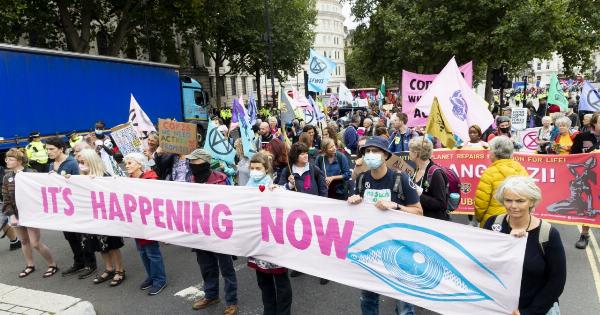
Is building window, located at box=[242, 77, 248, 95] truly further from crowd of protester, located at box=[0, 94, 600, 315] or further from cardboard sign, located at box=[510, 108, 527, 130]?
crowd of protester, located at box=[0, 94, 600, 315]

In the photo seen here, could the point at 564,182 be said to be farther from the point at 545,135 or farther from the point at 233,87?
the point at 233,87

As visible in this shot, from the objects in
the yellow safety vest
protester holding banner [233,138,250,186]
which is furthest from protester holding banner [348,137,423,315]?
the yellow safety vest

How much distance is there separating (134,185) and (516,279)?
3.77 meters

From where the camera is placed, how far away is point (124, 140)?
7.20 m

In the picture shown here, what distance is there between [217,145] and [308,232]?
2.62 metres

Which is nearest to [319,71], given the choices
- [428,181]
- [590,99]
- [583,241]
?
[590,99]

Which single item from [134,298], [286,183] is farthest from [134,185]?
[286,183]

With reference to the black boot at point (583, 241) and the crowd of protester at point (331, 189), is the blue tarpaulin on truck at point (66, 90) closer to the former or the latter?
the crowd of protester at point (331, 189)

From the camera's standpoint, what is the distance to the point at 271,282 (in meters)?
3.86

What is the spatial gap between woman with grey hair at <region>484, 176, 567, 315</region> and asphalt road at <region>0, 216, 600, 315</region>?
69.5 inches

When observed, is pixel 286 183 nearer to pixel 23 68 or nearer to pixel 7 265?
pixel 7 265

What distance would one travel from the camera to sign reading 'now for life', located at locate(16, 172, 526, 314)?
3.01m

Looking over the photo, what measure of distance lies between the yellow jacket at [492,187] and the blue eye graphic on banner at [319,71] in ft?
31.5

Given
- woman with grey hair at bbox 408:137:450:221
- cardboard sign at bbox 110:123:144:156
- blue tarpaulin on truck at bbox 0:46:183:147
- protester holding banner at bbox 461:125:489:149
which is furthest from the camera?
blue tarpaulin on truck at bbox 0:46:183:147
